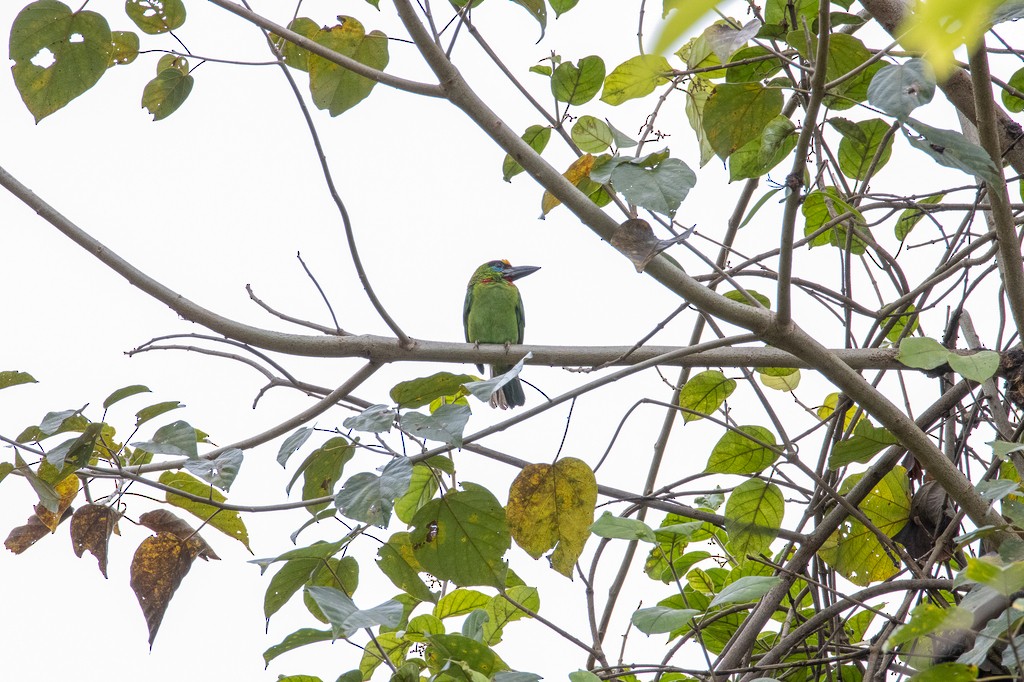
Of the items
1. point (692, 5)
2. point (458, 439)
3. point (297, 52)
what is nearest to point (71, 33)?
point (297, 52)

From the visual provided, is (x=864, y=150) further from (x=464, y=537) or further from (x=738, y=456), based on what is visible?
(x=464, y=537)

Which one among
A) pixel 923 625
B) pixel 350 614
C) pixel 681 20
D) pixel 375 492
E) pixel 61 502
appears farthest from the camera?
pixel 61 502

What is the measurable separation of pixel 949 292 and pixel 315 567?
57.9 inches

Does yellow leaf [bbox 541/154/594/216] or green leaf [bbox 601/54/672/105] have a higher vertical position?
A: green leaf [bbox 601/54/672/105]

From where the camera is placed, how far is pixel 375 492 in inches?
48.1

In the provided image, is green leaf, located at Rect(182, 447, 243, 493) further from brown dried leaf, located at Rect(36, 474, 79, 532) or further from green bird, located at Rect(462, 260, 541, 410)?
green bird, located at Rect(462, 260, 541, 410)

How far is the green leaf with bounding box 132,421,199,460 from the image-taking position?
1.41m

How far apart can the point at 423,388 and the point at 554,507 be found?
31cm

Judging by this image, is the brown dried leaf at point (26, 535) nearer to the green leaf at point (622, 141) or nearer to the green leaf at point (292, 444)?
the green leaf at point (292, 444)

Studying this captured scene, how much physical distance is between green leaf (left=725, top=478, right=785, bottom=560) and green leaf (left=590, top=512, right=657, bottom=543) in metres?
0.45

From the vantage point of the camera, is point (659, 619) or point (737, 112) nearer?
point (659, 619)

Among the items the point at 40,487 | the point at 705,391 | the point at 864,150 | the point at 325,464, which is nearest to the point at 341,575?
the point at 325,464

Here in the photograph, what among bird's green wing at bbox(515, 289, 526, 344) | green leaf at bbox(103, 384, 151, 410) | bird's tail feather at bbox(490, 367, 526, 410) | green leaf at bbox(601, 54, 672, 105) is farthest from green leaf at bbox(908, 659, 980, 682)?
bird's green wing at bbox(515, 289, 526, 344)

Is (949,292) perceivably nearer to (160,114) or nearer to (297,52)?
(297,52)
